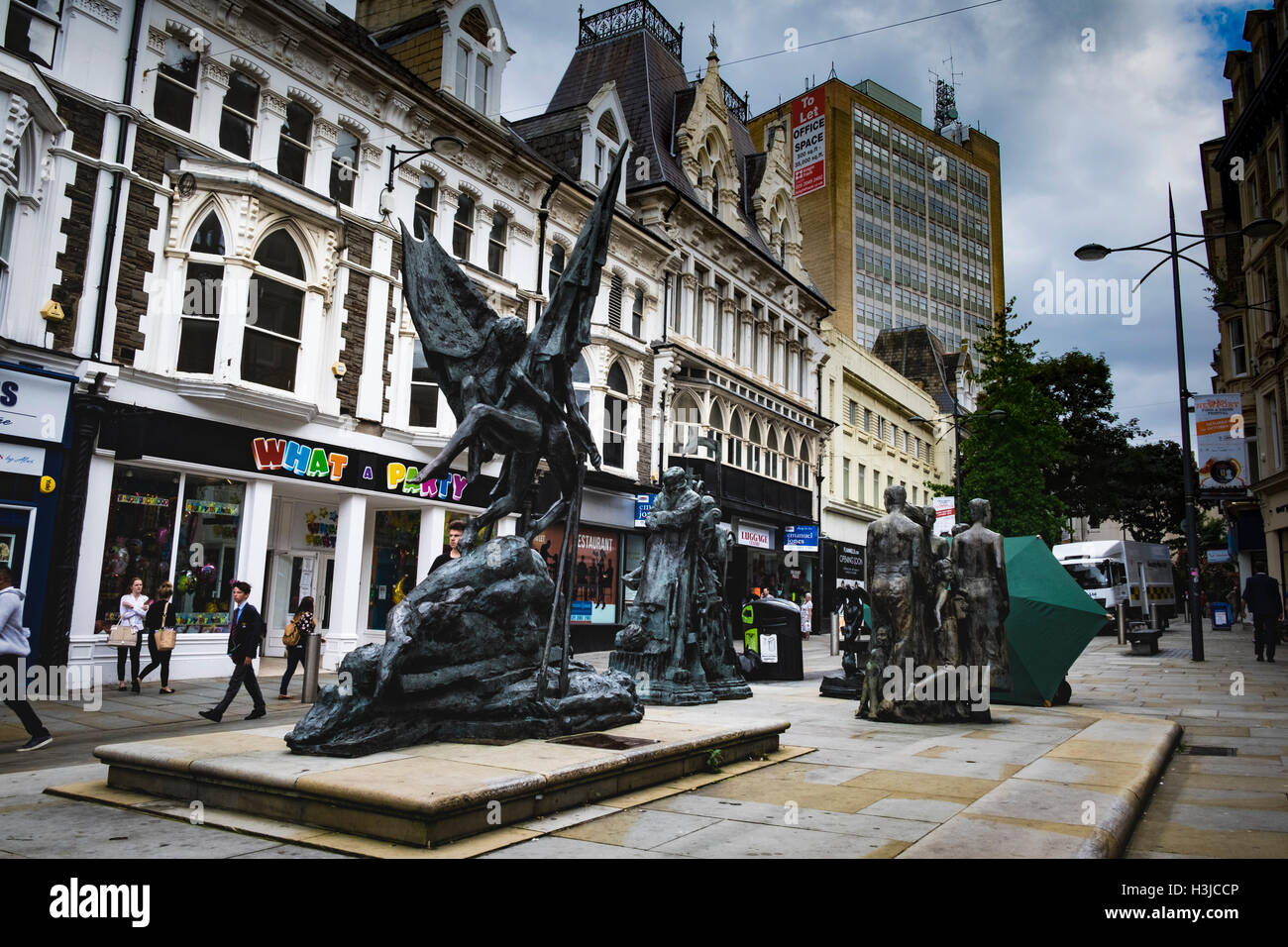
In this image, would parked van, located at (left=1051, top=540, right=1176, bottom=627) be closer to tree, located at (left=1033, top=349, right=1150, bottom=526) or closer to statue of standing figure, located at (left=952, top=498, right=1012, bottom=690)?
tree, located at (left=1033, top=349, right=1150, bottom=526)

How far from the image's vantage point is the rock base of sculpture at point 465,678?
6199mm

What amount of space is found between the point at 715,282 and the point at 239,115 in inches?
676

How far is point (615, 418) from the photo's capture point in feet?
84.5

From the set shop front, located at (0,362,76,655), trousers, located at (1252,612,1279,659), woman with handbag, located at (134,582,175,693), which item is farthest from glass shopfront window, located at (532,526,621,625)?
trousers, located at (1252,612,1279,659)

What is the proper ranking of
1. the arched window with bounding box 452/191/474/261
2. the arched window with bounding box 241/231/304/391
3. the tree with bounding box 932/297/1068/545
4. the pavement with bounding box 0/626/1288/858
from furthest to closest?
1. the tree with bounding box 932/297/1068/545
2. the arched window with bounding box 452/191/474/261
3. the arched window with bounding box 241/231/304/391
4. the pavement with bounding box 0/626/1288/858

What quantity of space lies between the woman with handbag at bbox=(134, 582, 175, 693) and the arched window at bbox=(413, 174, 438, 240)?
9.76 meters

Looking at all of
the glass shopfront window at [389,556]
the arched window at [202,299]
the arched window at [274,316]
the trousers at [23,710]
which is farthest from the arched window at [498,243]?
the trousers at [23,710]

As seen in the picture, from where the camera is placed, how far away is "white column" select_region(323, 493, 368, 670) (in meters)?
18.2

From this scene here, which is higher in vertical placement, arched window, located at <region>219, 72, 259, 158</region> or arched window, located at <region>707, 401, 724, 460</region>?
arched window, located at <region>219, 72, 259, 158</region>

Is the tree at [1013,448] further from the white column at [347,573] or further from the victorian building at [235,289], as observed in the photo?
the white column at [347,573]

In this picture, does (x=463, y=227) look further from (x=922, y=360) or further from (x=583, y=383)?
(x=922, y=360)
